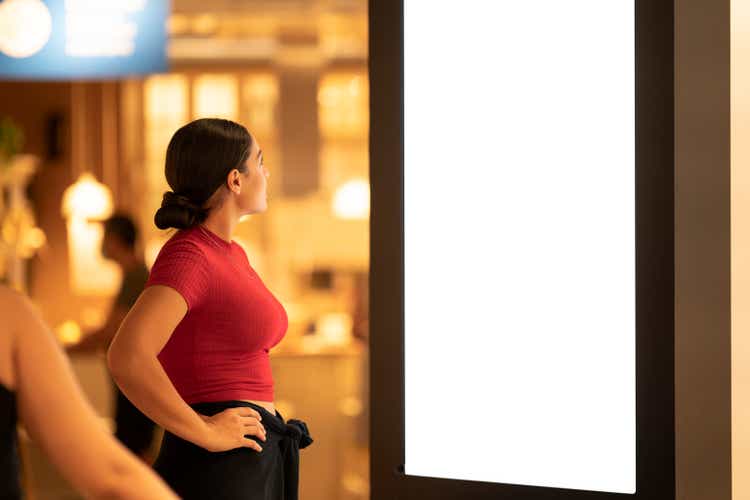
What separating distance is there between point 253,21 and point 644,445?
8.69 meters

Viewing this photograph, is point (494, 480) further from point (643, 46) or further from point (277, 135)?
point (277, 135)

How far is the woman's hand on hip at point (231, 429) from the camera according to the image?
71.6 inches

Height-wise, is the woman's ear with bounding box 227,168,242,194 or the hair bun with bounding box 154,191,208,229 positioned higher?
the woman's ear with bounding box 227,168,242,194

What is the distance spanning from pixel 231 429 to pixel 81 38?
4251 mm

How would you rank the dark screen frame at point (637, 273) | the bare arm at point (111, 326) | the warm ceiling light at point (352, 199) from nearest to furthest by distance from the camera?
the dark screen frame at point (637, 273)
the bare arm at point (111, 326)
the warm ceiling light at point (352, 199)

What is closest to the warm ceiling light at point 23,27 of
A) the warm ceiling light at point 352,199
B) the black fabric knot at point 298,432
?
the black fabric knot at point 298,432

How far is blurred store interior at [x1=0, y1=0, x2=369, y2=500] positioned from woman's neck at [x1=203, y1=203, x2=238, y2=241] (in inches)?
302

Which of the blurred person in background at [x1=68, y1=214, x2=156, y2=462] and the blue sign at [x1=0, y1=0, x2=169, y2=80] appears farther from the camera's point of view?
the blue sign at [x1=0, y1=0, x2=169, y2=80]

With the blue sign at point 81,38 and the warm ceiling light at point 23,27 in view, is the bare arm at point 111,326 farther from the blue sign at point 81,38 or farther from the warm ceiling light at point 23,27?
the warm ceiling light at point 23,27

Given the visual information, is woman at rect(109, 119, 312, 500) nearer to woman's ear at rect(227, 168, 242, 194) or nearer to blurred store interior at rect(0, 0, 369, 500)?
woman's ear at rect(227, 168, 242, 194)

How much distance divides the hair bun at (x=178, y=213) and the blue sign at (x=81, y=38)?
392cm

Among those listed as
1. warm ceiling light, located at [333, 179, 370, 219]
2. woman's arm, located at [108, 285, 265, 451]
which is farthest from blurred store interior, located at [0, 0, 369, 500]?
woman's arm, located at [108, 285, 265, 451]

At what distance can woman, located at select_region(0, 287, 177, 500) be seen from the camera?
100cm

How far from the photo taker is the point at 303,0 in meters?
9.84
